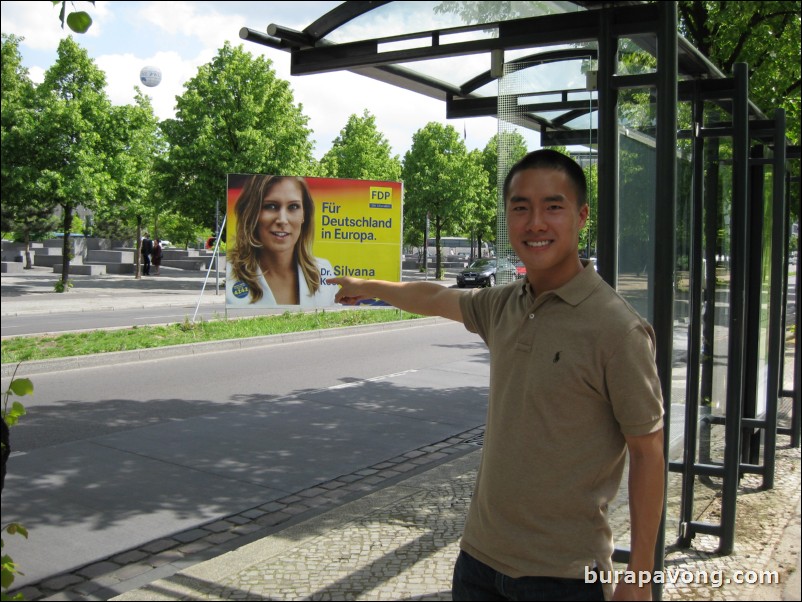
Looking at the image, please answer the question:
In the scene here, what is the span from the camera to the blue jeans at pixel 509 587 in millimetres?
2107

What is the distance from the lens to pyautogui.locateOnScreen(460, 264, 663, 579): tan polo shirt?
2051mm

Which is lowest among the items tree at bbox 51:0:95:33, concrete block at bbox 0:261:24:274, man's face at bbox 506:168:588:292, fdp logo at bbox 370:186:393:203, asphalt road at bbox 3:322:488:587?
asphalt road at bbox 3:322:488:587

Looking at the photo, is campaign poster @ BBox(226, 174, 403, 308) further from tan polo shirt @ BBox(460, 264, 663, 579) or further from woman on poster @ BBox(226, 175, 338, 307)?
tan polo shirt @ BBox(460, 264, 663, 579)

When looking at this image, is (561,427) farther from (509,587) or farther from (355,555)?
(355,555)

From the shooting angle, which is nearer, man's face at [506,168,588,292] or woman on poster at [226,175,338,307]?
man's face at [506,168,588,292]

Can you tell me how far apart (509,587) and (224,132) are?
118 feet

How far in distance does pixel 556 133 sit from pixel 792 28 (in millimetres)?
4706

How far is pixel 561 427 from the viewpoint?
2113 mm

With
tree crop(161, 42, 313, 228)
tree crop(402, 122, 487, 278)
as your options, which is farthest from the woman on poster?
tree crop(402, 122, 487, 278)

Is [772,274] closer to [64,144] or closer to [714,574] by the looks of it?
A: [714,574]

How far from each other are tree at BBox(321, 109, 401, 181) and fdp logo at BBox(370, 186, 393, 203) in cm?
3201

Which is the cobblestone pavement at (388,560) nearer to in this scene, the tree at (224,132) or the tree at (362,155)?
the tree at (224,132)

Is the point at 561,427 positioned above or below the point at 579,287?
below

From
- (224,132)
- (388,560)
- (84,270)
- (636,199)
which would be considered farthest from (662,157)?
(84,270)
